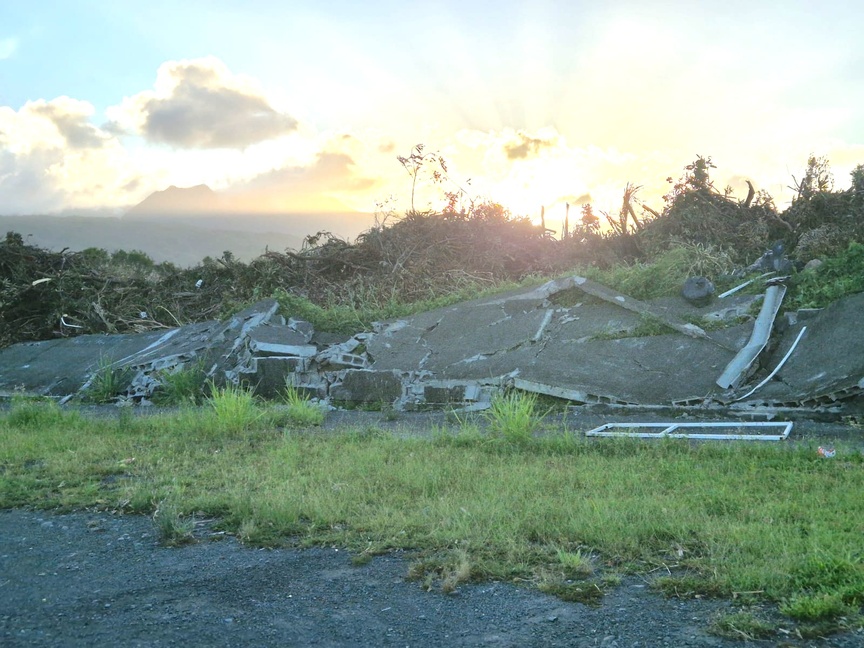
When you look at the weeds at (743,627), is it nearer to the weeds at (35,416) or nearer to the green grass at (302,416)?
the green grass at (302,416)

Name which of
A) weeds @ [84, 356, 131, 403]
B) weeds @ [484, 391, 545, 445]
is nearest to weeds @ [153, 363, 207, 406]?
weeds @ [84, 356, 131, 403]

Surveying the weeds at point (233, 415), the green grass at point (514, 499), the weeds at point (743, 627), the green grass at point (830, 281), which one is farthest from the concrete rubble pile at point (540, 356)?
the weeds at point (743, 627)

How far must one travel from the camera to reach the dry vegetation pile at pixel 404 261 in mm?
15773

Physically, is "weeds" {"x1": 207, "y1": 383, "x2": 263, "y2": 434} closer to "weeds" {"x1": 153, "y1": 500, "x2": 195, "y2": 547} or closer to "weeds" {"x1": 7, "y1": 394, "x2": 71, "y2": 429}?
"weeds" {"x1": 7, "y1": 394, "x2": 71, "y2": 429}

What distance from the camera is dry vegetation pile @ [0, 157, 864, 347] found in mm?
15773

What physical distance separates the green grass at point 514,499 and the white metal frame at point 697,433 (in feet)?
1.25

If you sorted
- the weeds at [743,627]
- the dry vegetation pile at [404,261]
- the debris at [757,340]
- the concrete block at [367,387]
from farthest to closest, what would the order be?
the dry vegetation pile at [404,261] → the concrete block at [367,387] → the debris at [757,340] → the weeds at [743,627]

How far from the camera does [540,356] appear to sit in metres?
11.0

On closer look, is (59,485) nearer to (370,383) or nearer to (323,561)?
(323,561)

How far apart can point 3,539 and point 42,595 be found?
128cm

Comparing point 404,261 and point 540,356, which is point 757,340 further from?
point 404,261

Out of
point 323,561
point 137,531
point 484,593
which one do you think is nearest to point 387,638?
point 484,593

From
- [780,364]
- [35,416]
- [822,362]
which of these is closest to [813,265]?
[780,364]

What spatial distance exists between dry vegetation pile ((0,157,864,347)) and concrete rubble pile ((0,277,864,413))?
8.46ft
